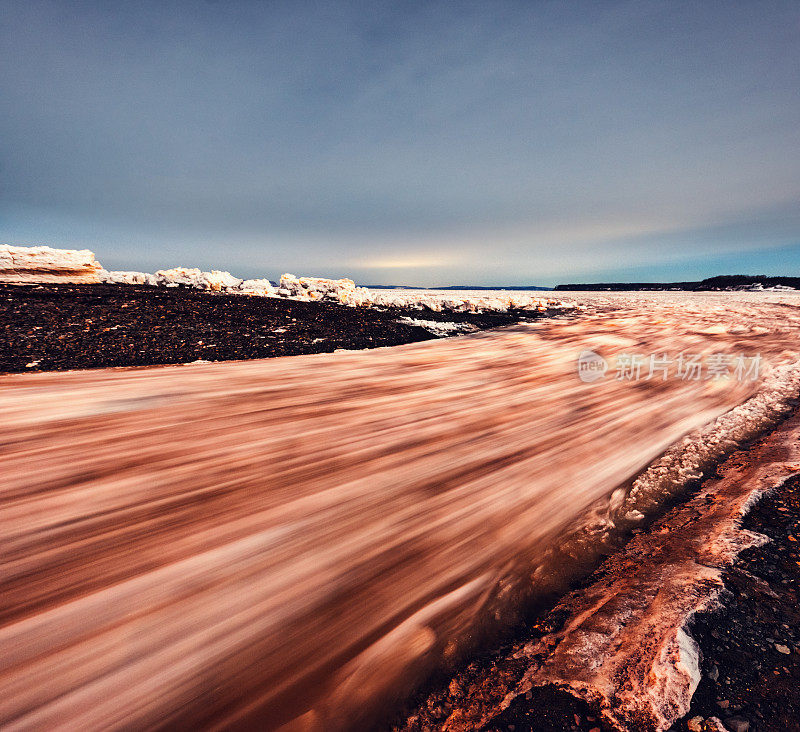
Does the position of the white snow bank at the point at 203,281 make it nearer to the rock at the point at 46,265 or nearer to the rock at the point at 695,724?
the rock at the point at 46,265

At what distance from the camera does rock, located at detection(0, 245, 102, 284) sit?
670 cm

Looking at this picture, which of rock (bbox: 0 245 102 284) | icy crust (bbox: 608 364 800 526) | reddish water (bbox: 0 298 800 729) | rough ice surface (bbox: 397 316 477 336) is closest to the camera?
reddish water (bbox: 0 298 800 729)

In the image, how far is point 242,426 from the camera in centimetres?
210

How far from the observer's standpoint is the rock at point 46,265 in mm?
6703

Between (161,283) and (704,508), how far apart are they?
1050 cm

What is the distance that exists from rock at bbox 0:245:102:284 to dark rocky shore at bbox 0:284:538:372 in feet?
6.79

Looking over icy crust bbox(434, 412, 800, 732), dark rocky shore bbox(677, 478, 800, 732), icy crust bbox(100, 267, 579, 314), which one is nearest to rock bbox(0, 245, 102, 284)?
icy crust bbox(100, 267, 579, 314)

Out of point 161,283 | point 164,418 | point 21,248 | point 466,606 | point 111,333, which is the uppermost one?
point 21,248

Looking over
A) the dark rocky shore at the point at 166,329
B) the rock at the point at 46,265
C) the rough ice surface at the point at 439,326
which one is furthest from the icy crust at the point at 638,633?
the rock at the point at 46,265

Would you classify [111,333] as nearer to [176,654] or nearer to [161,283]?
[176,654]

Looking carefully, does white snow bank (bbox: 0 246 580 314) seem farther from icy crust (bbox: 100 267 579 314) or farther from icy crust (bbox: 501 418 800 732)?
icy crust (bbox: 501 418 800 732)

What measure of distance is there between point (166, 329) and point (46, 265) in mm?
5785

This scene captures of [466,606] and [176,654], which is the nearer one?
[176,654]

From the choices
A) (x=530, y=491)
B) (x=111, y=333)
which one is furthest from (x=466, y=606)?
(x=111, y=333)
